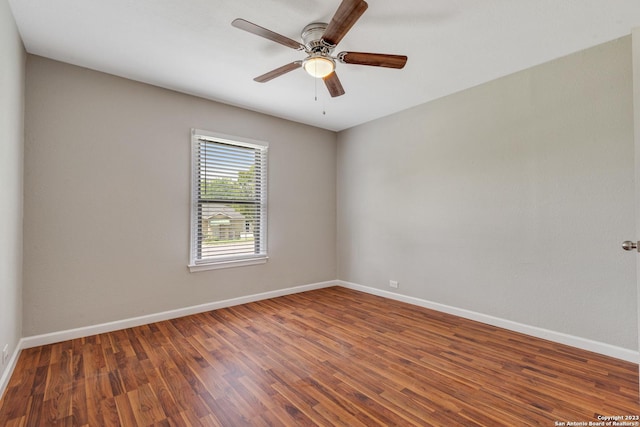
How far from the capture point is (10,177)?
2246mm

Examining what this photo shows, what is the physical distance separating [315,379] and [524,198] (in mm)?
2665

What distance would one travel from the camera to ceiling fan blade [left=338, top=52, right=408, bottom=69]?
7.21 feet

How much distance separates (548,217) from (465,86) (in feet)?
5.54

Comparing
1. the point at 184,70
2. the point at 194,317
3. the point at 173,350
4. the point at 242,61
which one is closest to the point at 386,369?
the point at 173,350

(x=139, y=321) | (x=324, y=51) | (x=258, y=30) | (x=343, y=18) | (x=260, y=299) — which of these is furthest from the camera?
(x=260, y=299)

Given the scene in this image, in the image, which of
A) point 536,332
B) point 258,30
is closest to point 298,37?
point 258,30

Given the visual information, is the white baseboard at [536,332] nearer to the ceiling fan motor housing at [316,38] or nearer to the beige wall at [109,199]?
the beige wall at [109,199]

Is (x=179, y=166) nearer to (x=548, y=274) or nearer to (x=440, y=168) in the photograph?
(x=440, y=168)

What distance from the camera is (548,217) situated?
2846mm

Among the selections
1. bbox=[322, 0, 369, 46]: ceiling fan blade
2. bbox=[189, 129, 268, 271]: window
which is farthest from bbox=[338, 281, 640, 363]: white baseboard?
bbox=[322, 0, 369, 46]: ceiling fan blade

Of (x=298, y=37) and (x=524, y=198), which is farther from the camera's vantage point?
(x=524, y=198)

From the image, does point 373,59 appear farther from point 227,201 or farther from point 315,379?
point 227,201

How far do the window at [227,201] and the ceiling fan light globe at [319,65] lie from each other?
1.94m

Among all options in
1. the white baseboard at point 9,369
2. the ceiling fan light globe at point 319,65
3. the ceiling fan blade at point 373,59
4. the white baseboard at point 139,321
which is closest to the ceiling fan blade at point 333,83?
the ceiling fan light globe at point 319,65
